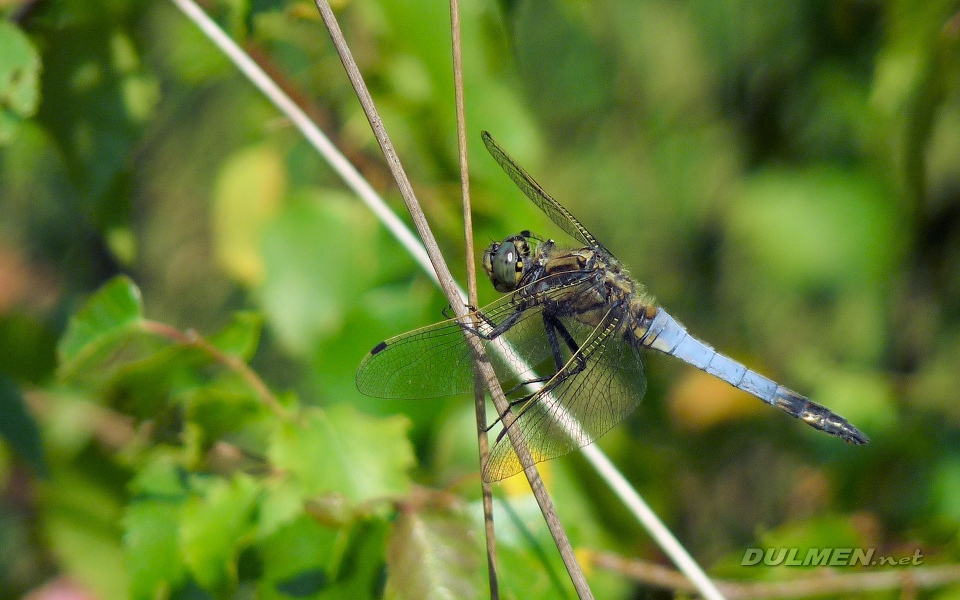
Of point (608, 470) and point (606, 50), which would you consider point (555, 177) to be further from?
point (608, 470)

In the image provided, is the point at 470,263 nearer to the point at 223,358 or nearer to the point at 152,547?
the point at 223,358

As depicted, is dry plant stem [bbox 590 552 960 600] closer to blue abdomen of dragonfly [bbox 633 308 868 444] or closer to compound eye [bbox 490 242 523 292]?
blue abdomen of dragonfly [bbox 633 308 868 444]

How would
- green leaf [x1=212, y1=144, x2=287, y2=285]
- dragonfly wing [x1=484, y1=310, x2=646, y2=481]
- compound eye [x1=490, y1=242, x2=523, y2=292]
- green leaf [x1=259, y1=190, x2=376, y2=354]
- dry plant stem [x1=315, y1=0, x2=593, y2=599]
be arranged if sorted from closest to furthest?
1. dry plant stem [x1=315, y1=0, x2=593, y2=599]
2. dragonfly wing [x1=484, y1=310, x2=646, y2=481]
3. compound eye [x1=490, y1=242, x2=523, y2=292]
4. green leaf [x1=259, y1=190, x2=376, y2=354]
5. green leaf [x1=212, y1=144, x2=287, y2=285]

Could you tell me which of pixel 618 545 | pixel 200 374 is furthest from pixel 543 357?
pixel 200 374

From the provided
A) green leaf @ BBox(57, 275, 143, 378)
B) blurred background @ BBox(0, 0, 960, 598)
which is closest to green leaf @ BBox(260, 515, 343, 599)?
blurred background @ BBox(0, 0, 960, 598)

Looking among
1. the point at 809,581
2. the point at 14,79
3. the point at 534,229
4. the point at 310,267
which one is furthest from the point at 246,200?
the point at 809,581

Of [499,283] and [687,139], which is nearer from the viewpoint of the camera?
[499,283]

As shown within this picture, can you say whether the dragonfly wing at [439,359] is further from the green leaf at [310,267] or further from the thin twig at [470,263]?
the green leaf at [310,267]
